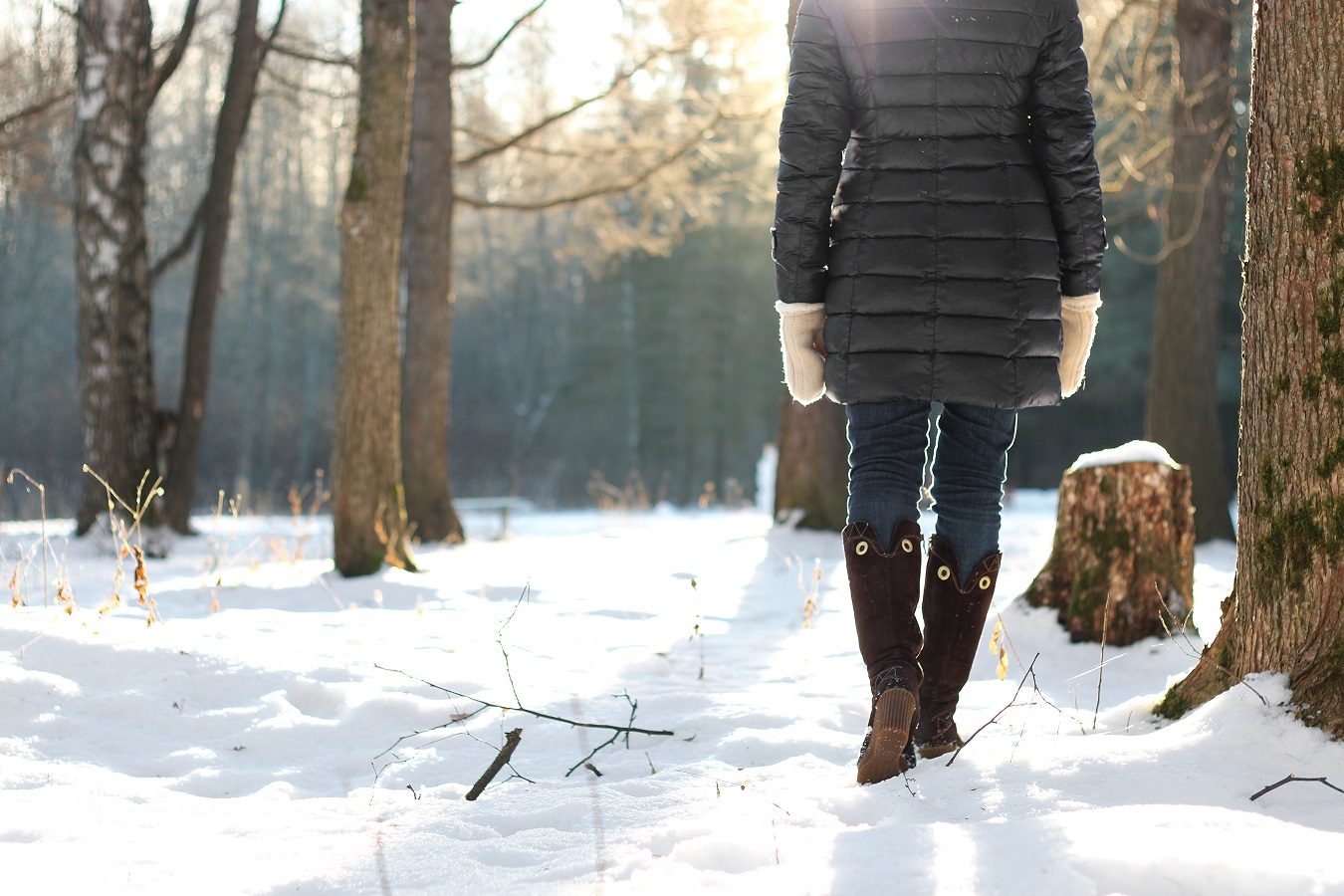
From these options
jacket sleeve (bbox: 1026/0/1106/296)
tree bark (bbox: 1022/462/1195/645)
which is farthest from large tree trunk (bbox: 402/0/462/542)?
jacket sleeve (bbox: 1026/0/1106/296)

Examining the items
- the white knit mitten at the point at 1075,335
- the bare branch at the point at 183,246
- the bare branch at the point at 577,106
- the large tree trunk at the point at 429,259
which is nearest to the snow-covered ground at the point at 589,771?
the white knit mitten at the point at 1075,335

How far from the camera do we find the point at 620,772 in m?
2.46

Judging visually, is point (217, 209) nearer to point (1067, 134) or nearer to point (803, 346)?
point (803, 346)

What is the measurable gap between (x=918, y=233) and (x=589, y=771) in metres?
1.42

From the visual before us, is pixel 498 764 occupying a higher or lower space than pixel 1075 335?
lower

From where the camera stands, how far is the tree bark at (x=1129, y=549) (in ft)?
12.4

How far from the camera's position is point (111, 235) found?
657 centimetres

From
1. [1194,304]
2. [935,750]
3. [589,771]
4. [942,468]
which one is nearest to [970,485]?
[942,468]

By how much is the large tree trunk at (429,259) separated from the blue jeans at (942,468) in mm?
6571

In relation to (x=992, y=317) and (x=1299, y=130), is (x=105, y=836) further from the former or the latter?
(x=1299, y=130)

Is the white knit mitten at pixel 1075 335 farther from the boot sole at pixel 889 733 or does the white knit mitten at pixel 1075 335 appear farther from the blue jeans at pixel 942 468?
the boot sole at pixel 889 733

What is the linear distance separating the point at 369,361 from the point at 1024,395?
4.16 metres

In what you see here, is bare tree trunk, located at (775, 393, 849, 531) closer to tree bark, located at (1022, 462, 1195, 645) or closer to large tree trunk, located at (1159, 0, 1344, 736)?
tree bark, located at (1022, 462, 1195, 645)

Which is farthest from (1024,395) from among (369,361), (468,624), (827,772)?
(369,361)
